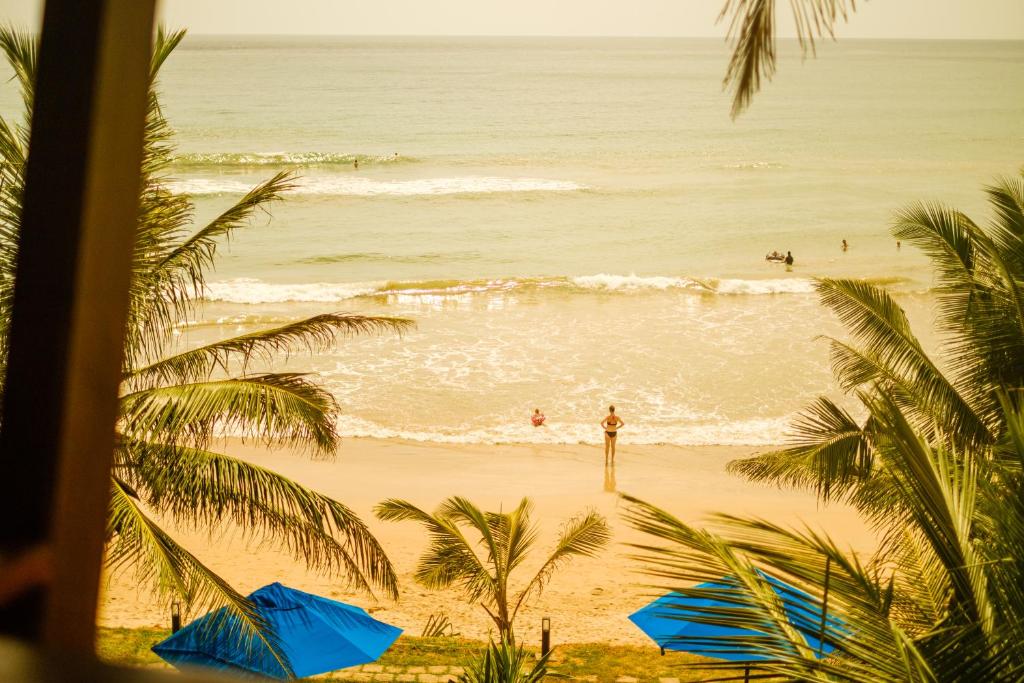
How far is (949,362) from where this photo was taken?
22.6ft

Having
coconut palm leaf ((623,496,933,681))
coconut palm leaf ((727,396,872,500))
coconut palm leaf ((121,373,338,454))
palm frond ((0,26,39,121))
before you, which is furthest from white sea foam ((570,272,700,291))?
coconut palm leaf ((623,496,933,681))

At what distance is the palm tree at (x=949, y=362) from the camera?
634cm

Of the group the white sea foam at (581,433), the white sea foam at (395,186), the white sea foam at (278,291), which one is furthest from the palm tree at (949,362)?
the white sea foam at (395,186)

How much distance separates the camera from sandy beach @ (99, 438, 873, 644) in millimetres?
9445

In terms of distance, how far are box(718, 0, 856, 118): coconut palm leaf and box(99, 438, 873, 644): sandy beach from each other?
7246 millimetres

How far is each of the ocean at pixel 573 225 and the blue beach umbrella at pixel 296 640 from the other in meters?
7.85

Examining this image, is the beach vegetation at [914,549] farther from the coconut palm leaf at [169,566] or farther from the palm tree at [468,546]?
A: the coconut palm leaf at [169,566]

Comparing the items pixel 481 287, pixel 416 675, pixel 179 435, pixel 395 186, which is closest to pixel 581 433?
pixel 416 675

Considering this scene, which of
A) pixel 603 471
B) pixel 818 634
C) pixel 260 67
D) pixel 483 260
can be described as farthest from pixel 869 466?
pixel 260 67

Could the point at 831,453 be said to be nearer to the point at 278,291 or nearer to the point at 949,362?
the point at 949,362

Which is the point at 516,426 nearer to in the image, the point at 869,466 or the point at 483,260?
the point at 869,466

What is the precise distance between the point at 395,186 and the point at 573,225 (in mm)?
8683

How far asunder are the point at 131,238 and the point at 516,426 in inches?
577

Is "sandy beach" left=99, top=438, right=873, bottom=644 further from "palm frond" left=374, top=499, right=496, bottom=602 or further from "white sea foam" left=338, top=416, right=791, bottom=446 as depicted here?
"palm frond" left=374, top=499, right=496, bottom=602
